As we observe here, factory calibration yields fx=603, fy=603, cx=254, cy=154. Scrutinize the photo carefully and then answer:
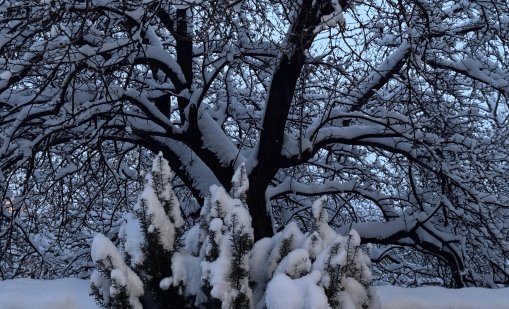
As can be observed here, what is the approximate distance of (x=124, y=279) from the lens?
3.18m

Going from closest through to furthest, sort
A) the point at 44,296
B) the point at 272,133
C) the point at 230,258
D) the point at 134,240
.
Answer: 1. the point at 230,258
2. the point at 134,240
3. the point at 44,296
4. the point at 272,133

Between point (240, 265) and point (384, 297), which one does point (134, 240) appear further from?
point (384, 297)

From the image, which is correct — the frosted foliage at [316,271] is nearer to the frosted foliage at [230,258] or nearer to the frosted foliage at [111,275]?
the frosted foliage at [230,258]

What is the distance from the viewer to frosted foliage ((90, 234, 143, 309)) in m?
3.17

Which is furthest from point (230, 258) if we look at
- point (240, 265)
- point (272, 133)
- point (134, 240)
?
point (272, 133)

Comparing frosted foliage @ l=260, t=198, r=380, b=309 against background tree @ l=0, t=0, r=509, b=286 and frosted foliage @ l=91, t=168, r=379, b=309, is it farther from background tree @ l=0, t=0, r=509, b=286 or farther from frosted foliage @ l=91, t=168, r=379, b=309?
background tree @ l=0, t=0, r=509, b=286

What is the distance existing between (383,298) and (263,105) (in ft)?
14.5

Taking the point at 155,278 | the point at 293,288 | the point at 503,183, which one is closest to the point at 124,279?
the point at 155,278

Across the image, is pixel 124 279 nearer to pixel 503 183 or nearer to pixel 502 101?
pixel 502 101

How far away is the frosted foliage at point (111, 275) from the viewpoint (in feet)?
10.4

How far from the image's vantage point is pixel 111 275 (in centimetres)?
316

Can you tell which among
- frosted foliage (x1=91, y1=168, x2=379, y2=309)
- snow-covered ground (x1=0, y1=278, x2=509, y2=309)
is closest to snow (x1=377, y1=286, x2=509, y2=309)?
snow-covered ground (x1=0, y1=278, x2=509, y2=309)

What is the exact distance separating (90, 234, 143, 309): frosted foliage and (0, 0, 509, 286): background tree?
2.56 m

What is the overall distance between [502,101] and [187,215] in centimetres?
488
